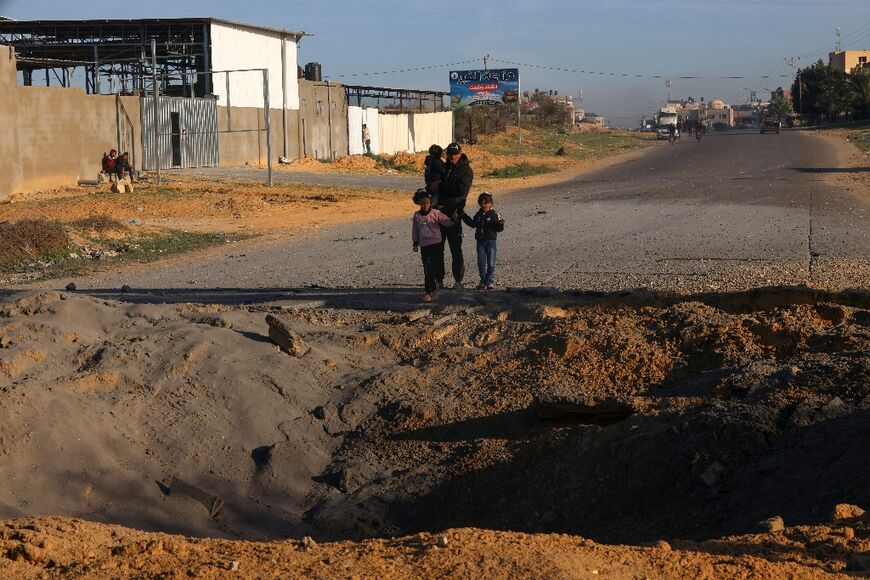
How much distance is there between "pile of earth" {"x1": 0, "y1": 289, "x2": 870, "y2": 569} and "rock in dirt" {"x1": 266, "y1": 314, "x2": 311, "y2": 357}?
0.14ft

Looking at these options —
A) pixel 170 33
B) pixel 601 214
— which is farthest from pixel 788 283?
pixel 170 33

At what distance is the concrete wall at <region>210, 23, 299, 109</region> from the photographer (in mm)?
37094

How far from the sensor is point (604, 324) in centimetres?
927

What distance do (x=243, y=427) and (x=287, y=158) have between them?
34015mm

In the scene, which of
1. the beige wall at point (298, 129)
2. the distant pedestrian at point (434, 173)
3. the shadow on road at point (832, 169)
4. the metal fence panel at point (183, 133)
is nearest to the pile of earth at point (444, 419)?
the distant pedestrian at point (434, 173)

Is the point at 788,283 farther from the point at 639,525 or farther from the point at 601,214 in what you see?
the point at 601,214

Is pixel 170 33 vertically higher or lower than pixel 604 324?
higher

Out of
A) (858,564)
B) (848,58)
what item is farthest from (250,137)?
(848,58)

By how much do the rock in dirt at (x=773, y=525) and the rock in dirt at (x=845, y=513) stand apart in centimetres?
24

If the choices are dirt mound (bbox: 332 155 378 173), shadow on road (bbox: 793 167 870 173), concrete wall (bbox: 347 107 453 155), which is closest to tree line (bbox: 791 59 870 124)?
concrete wall (bbox: 347 107 453 155)

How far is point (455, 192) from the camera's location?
11.3 metres

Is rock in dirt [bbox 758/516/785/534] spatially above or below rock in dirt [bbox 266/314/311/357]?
below

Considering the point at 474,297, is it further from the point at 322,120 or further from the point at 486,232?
the point at 322,120

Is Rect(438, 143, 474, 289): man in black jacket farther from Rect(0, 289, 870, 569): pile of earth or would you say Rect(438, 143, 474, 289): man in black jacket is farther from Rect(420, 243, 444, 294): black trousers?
Rect(0, 289, 870, 569): pile of earth
